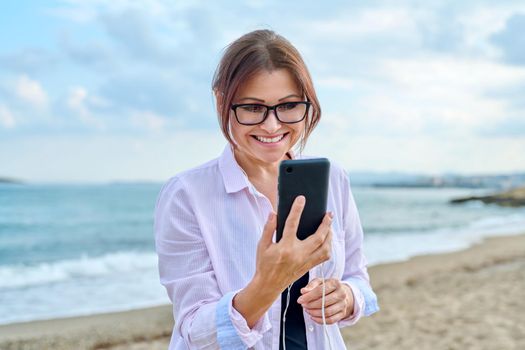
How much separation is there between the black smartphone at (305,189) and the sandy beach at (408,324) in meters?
4.93

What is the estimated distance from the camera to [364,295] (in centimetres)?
188

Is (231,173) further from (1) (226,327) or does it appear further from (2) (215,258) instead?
(1) (226,327)

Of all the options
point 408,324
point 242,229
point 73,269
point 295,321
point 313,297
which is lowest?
point 73,269

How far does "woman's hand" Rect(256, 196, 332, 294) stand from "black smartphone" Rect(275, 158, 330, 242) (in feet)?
0.14

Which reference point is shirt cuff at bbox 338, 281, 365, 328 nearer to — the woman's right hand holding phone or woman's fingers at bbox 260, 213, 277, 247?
the woman's right hand holding phone

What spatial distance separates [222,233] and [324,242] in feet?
1.07

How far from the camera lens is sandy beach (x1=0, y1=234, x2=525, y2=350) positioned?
6297mm

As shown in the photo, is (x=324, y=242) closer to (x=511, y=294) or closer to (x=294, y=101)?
(x=294, y=101)

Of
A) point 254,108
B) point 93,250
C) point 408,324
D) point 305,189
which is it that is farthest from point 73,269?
point 305,189

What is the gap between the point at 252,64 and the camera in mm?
1668

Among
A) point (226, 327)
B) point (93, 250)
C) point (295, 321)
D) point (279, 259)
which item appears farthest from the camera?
point (93, 250)

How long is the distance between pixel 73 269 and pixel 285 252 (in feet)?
40.5

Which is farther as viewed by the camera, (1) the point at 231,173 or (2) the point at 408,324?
(2) the point at 408,324

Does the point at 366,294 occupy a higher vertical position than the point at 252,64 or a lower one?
lower
